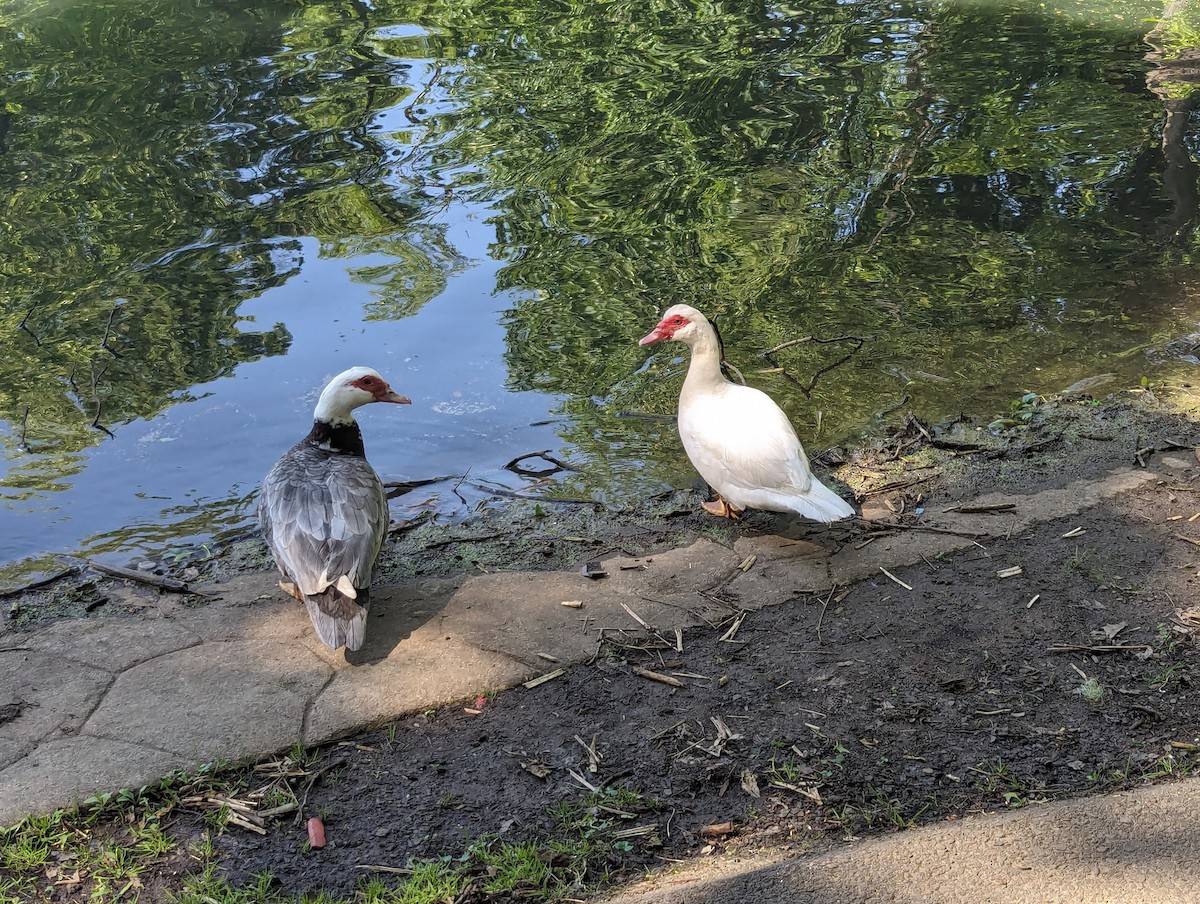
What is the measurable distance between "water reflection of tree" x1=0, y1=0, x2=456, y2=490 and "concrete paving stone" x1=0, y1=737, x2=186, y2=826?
3013 mm

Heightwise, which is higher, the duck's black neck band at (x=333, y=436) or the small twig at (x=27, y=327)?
the duck's black neck band at (x=333, y=436)

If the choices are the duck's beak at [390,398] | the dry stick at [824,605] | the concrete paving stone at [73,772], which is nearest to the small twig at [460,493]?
the duck's beak at [390,398]

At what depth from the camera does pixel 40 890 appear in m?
3.09

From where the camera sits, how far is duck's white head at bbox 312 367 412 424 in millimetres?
5250

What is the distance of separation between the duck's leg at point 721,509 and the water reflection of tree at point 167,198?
342 centimetres

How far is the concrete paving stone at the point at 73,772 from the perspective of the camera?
3.36m

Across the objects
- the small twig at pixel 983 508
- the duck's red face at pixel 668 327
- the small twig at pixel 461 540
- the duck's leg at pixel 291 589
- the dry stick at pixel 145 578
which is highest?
the duck's red face at pixel 668 327

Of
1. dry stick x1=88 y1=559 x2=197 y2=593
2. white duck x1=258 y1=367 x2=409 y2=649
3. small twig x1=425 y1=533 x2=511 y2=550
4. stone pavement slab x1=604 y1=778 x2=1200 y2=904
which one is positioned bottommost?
small twig x1=425 y1=533 x2=511 y2=550

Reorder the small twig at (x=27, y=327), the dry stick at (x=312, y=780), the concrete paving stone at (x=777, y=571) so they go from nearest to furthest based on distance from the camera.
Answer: the dry stick at (x=312, y=780) < the concrete paving stone at (x=777, y=571) < the small twig at (x=27, y=327)

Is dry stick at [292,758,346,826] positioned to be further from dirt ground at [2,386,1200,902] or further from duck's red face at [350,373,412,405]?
duck's red face at [350,373,412,405]

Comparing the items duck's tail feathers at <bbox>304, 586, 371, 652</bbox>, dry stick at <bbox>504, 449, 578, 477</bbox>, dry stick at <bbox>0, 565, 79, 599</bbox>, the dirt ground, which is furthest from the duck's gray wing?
dry stick at <bbox>504, 449, 578, 477</bbox>

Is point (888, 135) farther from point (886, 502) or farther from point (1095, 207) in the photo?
point (886, 502)

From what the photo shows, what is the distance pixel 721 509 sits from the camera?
17.5ft

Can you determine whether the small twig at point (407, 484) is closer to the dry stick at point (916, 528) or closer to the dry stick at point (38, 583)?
the dry stick at point (38, 583)
